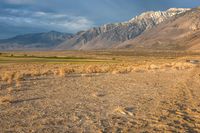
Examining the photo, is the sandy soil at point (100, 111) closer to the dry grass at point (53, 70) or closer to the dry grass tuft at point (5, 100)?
the dry grass tuft at point (5, 100)

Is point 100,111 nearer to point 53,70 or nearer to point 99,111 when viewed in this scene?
point 99,111

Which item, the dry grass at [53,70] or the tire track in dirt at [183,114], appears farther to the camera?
the dry grass at [53,70]

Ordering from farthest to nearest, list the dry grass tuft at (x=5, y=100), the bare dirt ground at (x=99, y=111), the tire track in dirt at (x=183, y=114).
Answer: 1. the dry grass tuft at (x=5, y=100)
2. the tire track in dirt at (x=183, y=114)
3. the bare dirt ground at (x=99, y=111)

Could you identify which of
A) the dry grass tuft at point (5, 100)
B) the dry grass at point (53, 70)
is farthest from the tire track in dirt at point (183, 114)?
the dry grass at point (53, 70)

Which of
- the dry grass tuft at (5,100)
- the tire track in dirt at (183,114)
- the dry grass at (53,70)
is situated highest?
the dry grass tuft at (5,100)

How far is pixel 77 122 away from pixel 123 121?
4.67 ft

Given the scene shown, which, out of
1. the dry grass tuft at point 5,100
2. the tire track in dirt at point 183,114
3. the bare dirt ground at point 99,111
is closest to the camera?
the bare dirt ground at point 99,111

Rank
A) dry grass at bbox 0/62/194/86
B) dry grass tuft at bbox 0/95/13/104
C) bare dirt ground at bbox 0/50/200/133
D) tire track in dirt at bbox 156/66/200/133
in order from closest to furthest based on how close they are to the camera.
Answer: bare dirt ground at bbox 0/50/200/133, tire track in dirt at bbox 156/66/200/133, dry grass tuft at bbox 0/95/13/104, dry grass at bbox 0/62/194/86

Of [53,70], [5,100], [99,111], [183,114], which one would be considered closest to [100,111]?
[99,111]

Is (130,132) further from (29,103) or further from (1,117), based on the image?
(29,103)

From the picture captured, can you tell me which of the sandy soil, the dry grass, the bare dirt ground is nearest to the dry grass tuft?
the bare dirt ground

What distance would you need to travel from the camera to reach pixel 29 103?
14906 millimetres

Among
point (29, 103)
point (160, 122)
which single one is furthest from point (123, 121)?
point (29, 103)

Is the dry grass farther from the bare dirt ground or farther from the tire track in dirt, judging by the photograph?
the tire track in dirt
